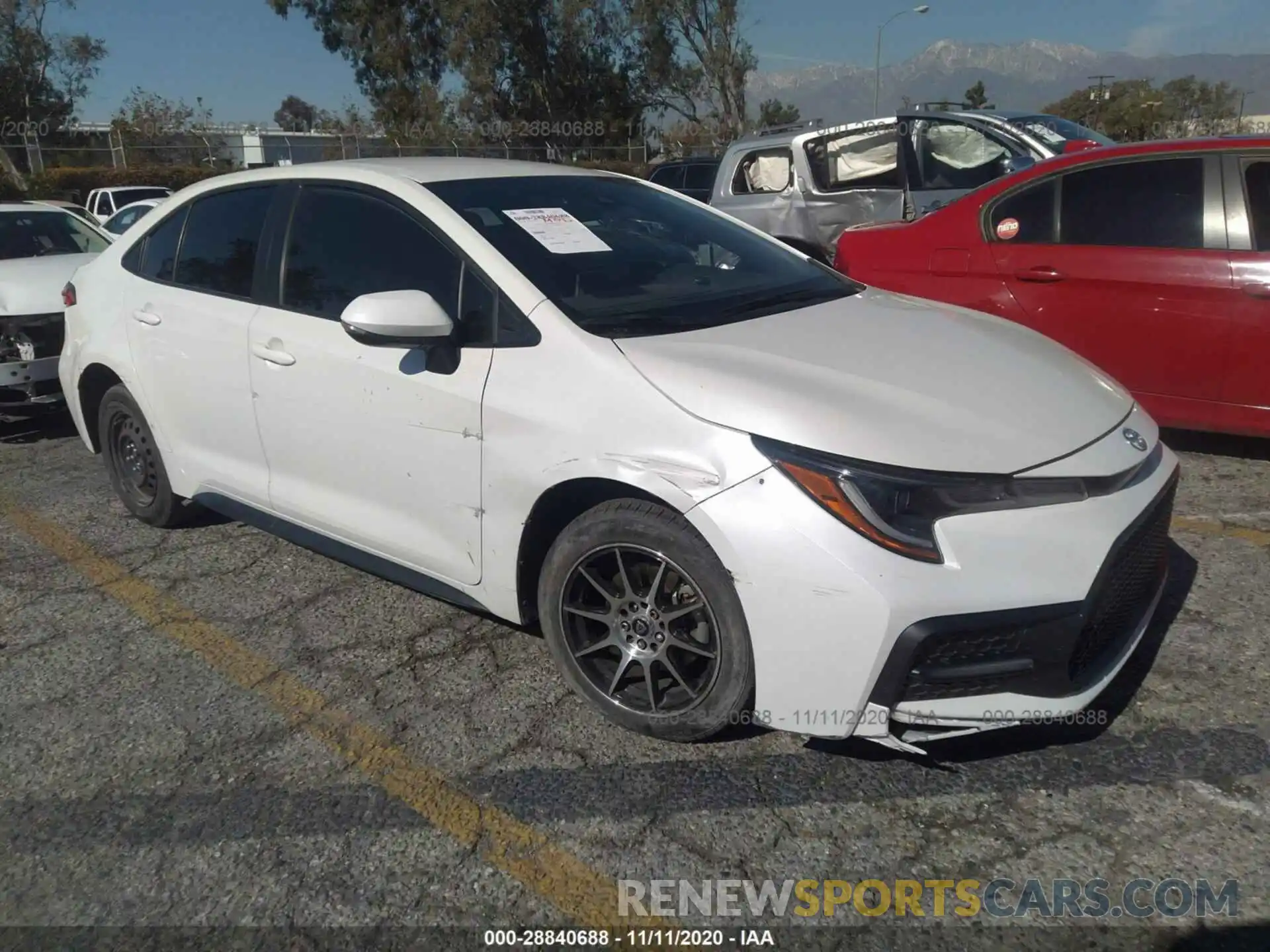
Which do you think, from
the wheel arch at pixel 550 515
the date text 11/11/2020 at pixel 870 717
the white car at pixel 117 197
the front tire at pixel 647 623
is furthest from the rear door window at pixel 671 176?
the date text 11/11/2020 at pixel 870 717

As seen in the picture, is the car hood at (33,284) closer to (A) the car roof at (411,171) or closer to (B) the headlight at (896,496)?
(A) the car roof at (411,171)

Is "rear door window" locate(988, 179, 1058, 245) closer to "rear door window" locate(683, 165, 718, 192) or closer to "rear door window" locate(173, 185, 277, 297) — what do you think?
"rear door window" locate(173, 185, 277, 297)

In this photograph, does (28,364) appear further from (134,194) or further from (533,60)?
(533,60)

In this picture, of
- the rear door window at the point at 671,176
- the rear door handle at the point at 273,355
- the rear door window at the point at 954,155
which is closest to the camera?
the rear door handle at the point at 273,355

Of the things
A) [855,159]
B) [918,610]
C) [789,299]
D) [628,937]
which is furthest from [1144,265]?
[855,159]

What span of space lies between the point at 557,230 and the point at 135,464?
257 centimetres

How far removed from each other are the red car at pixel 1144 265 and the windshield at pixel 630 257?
1.63m

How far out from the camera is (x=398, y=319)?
288 cm

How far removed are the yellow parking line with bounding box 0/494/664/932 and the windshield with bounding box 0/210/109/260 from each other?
159 inches

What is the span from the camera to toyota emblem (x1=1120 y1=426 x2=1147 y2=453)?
273cm

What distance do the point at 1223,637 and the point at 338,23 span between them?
4515 cm

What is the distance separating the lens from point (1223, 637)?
3.24m

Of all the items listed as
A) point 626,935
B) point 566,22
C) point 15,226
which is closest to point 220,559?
point 626,935

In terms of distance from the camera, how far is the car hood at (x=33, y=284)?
6188 millimetres
